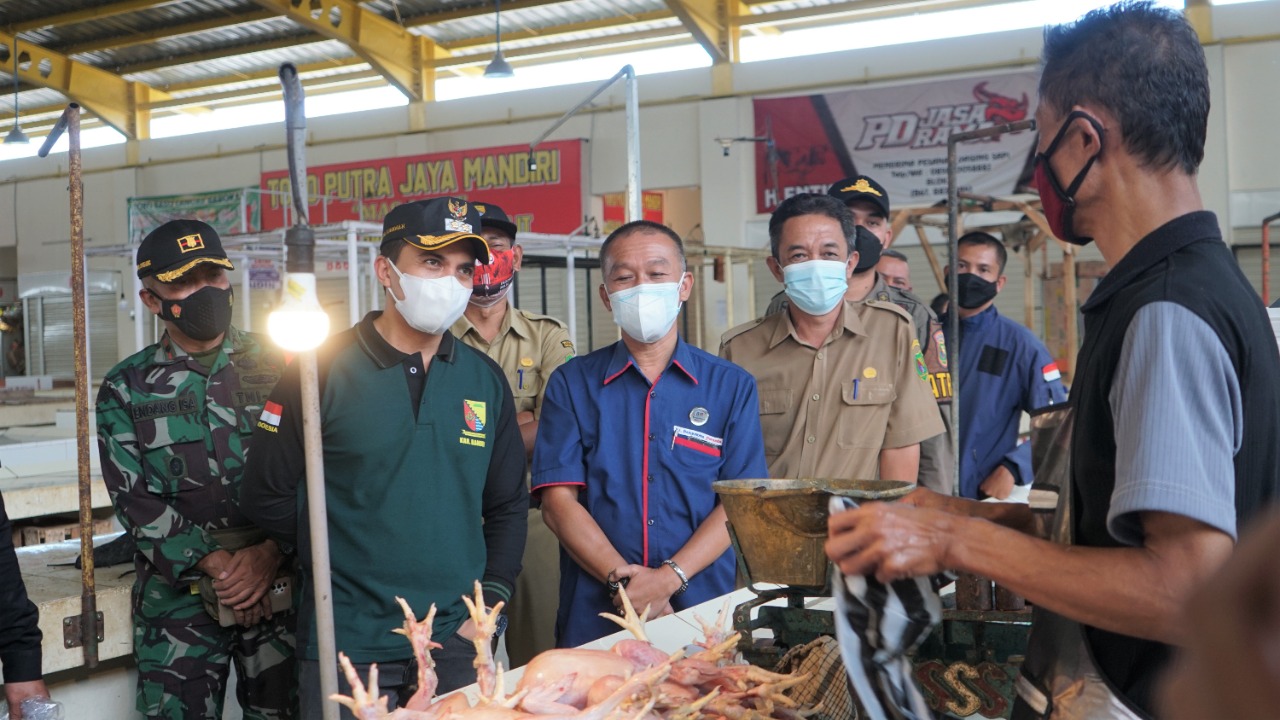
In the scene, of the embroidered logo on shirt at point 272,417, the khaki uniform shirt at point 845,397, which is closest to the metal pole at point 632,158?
the khaki uniform shirt at point 845,397

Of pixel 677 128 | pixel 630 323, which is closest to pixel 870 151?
pixel 677 128

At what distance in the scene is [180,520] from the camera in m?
2.95

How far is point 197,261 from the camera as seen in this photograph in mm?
3016

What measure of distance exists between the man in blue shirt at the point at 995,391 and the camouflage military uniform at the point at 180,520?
2.76 m

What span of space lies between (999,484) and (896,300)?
890 millimetres

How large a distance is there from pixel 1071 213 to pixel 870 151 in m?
13.0

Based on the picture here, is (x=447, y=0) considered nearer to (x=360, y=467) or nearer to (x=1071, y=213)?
(x=360, y=467)

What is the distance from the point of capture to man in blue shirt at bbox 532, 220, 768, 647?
9.12 ft

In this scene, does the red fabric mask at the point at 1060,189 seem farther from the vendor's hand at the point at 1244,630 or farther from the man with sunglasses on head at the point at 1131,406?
the vendor's hand at the point at 1244,630

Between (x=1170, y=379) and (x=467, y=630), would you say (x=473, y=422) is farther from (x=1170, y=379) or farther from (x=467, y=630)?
(x=1170, y=379)

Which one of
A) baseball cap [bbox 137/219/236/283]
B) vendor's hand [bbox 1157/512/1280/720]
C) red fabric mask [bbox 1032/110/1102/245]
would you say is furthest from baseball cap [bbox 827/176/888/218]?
vendor's hand [bbox 1157/512/1280/720]

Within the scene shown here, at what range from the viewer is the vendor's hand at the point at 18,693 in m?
2.32

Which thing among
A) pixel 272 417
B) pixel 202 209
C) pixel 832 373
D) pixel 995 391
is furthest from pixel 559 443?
pixel 202 209

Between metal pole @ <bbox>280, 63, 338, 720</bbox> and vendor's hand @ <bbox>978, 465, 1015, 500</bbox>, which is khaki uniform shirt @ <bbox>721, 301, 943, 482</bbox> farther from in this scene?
metal pole @ <bbox>280, 63, 338, 720</bbox>
